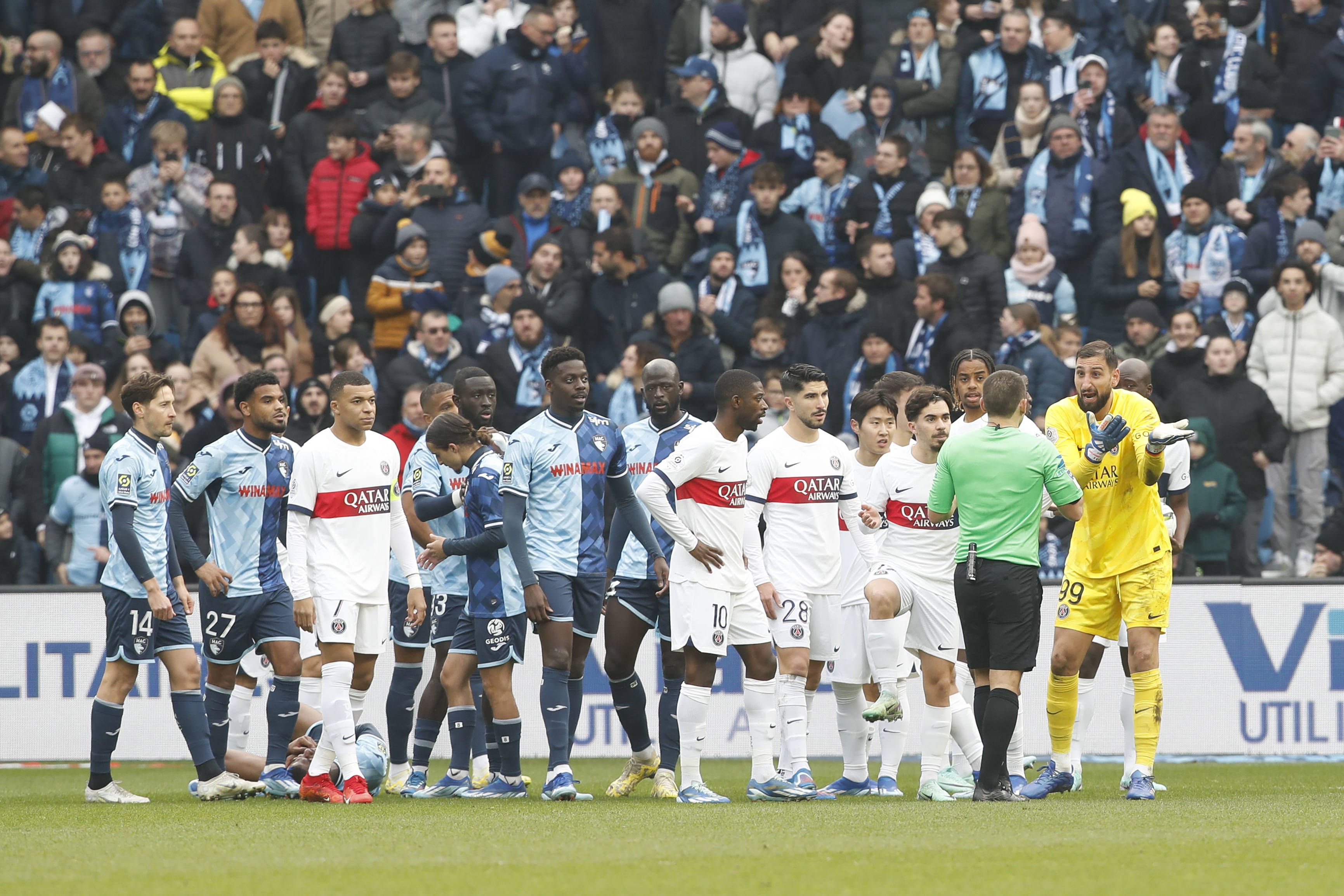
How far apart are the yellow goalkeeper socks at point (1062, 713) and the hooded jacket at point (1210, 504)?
505 centimetres

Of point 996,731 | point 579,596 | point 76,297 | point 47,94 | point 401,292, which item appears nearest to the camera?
point 996,731

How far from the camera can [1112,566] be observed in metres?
10.7

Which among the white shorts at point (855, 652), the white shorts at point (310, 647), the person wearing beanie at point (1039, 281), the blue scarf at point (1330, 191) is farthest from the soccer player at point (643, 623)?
the blue scarf at point (1330, 191)

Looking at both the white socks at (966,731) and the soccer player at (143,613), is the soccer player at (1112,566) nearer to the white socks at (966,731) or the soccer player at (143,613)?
the white socks at (966,731)

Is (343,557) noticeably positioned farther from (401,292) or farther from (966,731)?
(401,292)

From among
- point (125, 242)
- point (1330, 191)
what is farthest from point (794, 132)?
point (125, 242)

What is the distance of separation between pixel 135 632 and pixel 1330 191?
13229 millimetres

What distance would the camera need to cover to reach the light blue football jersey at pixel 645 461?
37.3ft

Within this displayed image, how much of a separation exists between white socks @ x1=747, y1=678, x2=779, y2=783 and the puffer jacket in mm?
7928

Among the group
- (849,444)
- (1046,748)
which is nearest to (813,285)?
(849,444)

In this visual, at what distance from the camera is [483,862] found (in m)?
7.73

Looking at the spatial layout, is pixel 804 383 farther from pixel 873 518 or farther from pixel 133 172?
pixel 133 172

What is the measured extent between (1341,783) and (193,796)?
26.9ft

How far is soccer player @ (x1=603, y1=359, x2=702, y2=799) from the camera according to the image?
37.2 feet
